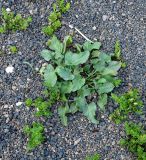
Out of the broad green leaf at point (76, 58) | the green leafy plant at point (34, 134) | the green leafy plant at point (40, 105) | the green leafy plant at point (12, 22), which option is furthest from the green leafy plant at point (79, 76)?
the green leafy plant at point (12, 22)

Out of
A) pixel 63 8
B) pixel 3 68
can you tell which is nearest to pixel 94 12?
pixel 63 8

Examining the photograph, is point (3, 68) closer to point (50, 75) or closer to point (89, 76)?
point (50, 75)

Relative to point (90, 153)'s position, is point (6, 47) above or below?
above

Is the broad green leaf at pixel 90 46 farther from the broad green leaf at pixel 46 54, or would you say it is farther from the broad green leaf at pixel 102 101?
the broad green leaf at pixel 102 101

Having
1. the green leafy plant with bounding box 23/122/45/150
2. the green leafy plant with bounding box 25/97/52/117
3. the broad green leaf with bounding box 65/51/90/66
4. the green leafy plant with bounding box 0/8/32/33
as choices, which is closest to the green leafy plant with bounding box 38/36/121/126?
the broad green leaf with bounding box 65/51/90/66

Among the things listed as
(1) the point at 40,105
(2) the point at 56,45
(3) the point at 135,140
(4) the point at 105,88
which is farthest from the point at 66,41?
(3) the point at 135,140

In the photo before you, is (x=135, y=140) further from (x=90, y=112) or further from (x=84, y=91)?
(x=84, y=91)
